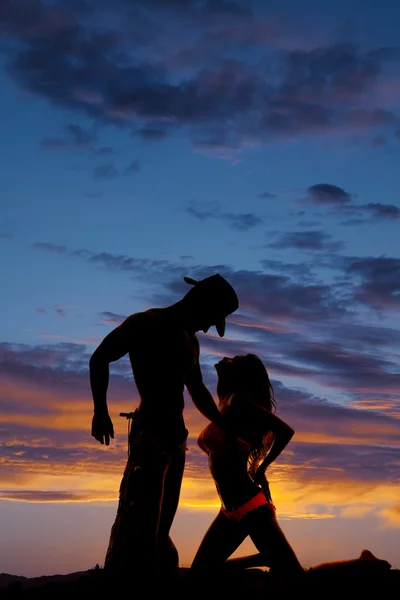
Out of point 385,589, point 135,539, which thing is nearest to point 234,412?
point 135,539

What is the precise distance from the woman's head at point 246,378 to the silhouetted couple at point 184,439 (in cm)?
1

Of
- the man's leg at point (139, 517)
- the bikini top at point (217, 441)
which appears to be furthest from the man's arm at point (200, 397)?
the man's leg at point (139, 517)

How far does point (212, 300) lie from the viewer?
9.76 meters

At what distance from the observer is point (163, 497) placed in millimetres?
9422

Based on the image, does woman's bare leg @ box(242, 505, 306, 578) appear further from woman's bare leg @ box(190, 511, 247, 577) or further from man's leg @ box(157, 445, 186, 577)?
man's leg @ box(157, 445, 186, 577)

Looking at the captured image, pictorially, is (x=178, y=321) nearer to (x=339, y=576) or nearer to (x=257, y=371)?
(x=257, y=371)

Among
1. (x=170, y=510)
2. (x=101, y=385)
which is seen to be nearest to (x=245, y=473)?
(x=170, y=510)

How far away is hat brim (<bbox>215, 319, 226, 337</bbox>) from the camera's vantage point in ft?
32.5

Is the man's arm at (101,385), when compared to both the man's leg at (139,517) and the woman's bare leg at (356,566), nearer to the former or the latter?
the man's leg at (139,517)

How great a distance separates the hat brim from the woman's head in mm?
308

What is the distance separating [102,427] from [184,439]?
0.93 metres

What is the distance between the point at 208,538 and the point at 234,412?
139 cm

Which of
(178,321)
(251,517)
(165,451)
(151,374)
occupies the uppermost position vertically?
(178,321)

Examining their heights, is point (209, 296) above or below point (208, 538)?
above
